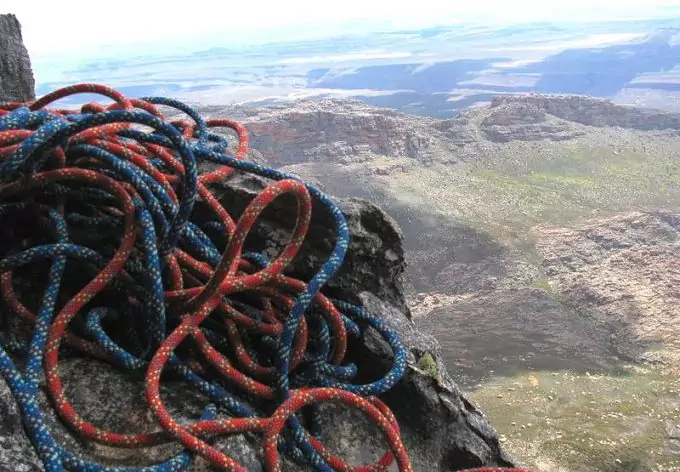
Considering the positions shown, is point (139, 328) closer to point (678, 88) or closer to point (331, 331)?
point (331, 331)

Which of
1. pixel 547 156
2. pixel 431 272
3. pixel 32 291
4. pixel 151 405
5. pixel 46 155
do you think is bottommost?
pixel 431 272

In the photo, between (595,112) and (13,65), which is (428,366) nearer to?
(13,65)

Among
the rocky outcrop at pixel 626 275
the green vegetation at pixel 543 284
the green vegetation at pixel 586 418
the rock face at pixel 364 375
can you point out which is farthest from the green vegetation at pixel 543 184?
the rock face at pixel 364 375

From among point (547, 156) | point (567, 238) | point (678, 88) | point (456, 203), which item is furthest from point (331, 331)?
point (678, 88)

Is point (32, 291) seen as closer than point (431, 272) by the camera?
Yes

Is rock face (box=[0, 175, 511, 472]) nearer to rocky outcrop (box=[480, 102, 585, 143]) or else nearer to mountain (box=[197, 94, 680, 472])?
mountain (box=[197, 94, 680, 472])
